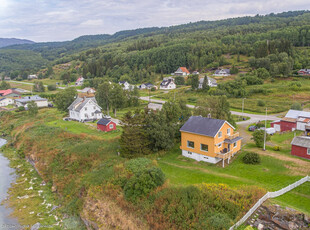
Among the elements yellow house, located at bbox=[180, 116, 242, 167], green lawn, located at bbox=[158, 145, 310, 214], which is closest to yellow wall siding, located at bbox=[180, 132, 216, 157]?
yellow house, located at bbox=[180, 116, 242, 167]

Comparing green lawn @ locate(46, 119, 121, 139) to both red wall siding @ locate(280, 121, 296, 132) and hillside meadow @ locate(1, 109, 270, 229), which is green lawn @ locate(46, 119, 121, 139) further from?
red wall siding @ locate(280, 121, 296, 132)

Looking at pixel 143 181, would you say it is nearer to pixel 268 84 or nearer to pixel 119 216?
pixel 119 216

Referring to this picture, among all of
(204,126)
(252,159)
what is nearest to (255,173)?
(252,159)

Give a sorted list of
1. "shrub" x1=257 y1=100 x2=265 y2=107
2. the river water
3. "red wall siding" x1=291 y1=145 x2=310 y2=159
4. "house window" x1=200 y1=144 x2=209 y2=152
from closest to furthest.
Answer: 1. the river water
2. "red wall siding" x1=291 y1=145 x2=310 y2=159
3. "house window" x1=200 y1=144 x2=209 y2=152
4. "shrub" x1=257 y1=100 x2=265 y2=107

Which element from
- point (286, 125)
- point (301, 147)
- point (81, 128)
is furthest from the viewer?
point (81, 128)

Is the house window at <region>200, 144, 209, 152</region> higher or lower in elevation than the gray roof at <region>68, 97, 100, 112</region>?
lower

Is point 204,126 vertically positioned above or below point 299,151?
above

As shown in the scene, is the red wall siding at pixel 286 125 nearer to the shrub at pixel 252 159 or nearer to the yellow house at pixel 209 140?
the yellow house at pixel 209 140

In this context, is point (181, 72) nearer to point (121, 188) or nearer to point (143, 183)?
point (121, 188)
